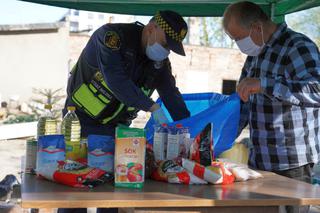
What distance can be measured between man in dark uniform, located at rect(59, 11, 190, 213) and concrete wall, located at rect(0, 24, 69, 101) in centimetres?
1459

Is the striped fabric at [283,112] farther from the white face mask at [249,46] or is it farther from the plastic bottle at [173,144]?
the plastic bottle at [173,144]

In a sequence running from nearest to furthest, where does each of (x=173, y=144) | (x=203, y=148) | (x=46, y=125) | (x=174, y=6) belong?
1. (x=203, y=148)
2. (x=173, y=144)
3. (x=46, y=125)
4. (x=174, y=6)

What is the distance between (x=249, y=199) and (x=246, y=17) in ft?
3.58

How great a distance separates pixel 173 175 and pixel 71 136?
23.2 inches

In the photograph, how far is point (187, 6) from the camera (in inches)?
165

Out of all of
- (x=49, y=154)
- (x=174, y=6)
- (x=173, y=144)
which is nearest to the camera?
(x=49, y=154)

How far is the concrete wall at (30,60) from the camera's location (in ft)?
56.3

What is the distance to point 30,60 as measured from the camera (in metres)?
17.2

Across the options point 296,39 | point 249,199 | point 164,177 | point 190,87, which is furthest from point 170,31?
point 190,87

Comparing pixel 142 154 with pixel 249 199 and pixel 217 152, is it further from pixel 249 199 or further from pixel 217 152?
pixel 217 152

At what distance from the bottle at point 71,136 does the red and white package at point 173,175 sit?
1.22 feet

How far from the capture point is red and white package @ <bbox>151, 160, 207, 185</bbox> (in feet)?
6.91

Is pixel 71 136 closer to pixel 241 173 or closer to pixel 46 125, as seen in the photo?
pixel 46 125

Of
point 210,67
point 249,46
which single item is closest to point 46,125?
point 249,46
